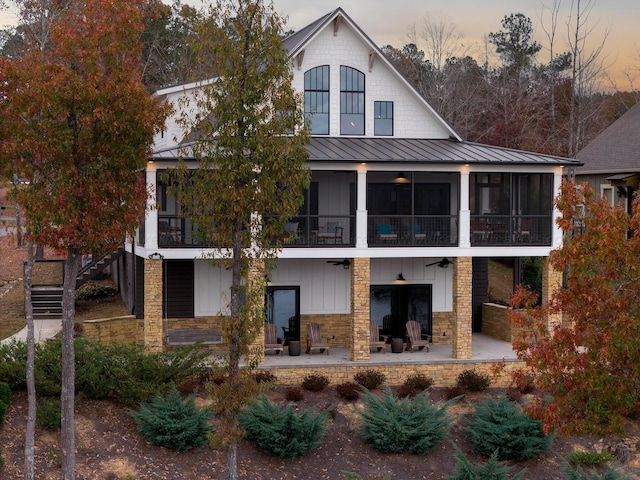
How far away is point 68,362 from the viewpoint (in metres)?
13.8

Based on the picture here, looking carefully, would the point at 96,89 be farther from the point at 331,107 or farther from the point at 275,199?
the point at 331,107

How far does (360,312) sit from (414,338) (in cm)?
277

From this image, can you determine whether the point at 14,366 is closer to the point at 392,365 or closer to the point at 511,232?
the point at 392,365

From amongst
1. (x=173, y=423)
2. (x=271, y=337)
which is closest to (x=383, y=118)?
(x=271, y=337)

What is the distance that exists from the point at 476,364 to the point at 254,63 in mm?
12647

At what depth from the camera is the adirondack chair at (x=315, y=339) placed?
75.3ft

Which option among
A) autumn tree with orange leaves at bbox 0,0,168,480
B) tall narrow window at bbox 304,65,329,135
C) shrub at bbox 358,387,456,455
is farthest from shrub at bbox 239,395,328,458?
tall narrow window at bbox 304,65,329,135

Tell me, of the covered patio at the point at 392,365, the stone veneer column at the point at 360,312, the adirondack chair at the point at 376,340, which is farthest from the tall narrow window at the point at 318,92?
the covered patio at the point at 392,365

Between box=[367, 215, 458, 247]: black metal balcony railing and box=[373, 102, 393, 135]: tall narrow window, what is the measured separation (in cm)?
289

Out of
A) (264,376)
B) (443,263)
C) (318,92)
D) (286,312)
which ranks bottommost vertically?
(264,376)

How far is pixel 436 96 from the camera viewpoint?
4353 cm

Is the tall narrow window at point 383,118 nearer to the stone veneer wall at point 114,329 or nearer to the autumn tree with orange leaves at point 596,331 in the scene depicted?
the stone veneer wall at point 114,329

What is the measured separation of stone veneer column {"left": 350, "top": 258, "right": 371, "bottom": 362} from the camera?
2219 cm

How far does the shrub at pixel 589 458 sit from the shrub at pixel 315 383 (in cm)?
662
